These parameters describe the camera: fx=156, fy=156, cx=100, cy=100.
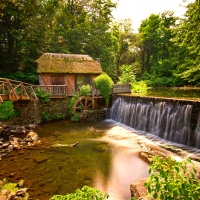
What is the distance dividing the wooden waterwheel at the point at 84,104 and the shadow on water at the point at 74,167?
5772 millimetres

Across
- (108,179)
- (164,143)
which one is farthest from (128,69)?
(108,179)

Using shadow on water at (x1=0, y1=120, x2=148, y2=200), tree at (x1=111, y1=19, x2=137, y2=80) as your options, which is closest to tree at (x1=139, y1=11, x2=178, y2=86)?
tree at (x1=111, y1=19, x2=137, y2=80)

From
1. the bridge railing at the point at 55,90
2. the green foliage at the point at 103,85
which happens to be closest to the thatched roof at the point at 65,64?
the bridge railing at the point at 55,90

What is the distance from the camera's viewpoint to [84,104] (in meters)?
17.6

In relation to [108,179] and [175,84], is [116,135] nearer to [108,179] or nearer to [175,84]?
[108,179]

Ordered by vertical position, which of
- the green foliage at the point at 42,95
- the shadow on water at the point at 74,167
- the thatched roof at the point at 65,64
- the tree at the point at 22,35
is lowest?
the shadow on water at the point at 74,167

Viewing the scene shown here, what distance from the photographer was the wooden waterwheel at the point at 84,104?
55.0 feet

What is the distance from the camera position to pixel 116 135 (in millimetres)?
12414

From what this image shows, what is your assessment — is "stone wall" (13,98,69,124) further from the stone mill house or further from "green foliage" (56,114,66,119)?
the stone mill house

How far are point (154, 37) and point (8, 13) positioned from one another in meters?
35.0

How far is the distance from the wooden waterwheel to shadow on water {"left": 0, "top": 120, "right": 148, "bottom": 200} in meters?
5.77

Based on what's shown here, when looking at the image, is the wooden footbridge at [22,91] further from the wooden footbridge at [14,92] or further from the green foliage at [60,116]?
the green foliage at [60,116]

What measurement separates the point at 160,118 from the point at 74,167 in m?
7.63

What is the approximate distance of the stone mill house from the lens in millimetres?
18131
